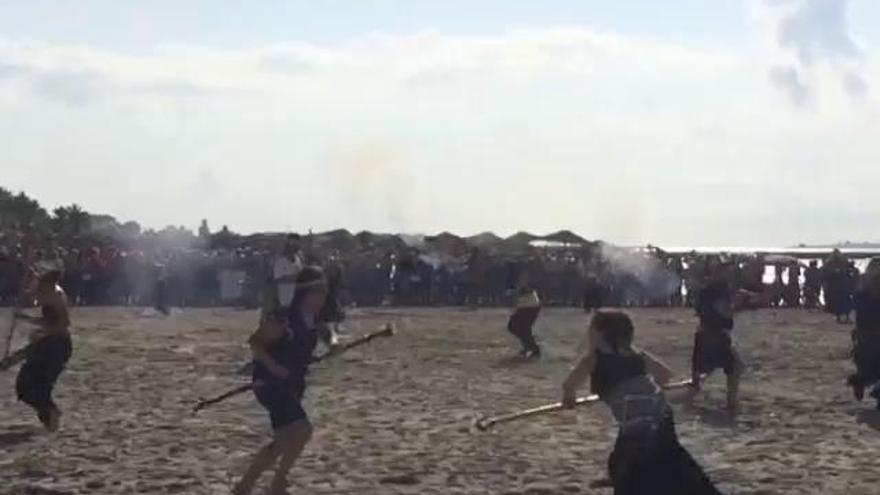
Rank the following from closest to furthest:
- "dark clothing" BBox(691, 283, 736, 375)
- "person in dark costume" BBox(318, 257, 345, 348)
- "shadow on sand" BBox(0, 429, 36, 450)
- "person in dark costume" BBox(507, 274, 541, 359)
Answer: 1. "shadow on sand" BBox(0, 429, 36, 450)
2. "dark clothing" BBox(691, 283, 736, 375)
3. "person in dark costume" BBox(318, 257, 345, 348)
4. "person in dark costume" BBox(507, 274, 541, 359)

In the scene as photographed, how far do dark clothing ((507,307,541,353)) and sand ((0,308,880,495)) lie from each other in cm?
49

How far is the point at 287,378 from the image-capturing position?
10633 mm

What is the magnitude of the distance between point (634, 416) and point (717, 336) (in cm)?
869

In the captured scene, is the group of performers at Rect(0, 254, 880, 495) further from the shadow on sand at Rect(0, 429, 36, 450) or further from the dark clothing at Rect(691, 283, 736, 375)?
the dark clothing at Rect(691, 283, 736, 375)

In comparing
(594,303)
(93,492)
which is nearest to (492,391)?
(93,492)

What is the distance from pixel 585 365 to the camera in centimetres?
888

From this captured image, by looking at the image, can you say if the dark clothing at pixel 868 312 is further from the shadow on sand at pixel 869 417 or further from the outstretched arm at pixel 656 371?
the outstretched arm at pixel 656 371

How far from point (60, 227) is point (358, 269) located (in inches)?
806

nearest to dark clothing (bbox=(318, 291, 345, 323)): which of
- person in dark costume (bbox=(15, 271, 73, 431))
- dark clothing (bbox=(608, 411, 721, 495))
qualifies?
person in dark costume (bbox=(15, 271, 73, 431))

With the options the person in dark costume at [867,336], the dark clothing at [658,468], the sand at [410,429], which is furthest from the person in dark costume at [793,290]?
the dark clothing at [658,468]

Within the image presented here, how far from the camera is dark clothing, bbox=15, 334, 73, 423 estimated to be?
14305 millimetres

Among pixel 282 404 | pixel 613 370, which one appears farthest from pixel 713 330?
pixel 613 370

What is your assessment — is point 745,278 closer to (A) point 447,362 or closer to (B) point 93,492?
(A) point 447,362

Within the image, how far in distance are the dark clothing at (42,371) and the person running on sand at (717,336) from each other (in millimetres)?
6495
